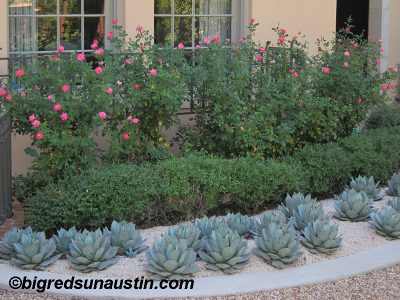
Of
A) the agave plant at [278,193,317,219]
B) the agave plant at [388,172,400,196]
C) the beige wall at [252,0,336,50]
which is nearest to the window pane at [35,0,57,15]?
the beige wall at [252,0,336,50]

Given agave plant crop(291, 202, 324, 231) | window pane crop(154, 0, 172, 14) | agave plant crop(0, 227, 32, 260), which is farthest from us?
window pane crop(154, 0, 172, 14)

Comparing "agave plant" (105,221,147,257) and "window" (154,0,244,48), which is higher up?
"window" (154,0,244,48)

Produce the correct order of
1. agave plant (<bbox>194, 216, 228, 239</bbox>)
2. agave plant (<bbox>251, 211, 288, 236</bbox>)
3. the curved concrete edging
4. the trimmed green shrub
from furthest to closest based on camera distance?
1. the trimmed green shrub
2. agave plant (<bbox>251, 211, 288, 236</bbox>)
3. agave plant (<bbox>194, 216, 228, 239</bbox>)
4. the curved concrete edging

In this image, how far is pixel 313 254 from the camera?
6055 millimetres

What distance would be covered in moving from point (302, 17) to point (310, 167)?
340 cm

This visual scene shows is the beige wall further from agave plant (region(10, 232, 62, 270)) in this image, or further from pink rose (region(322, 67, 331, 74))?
agave plant (region(10, 232, 62, 270))

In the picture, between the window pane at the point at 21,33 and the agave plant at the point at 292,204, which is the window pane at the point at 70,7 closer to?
the window pane at the point at 21,33

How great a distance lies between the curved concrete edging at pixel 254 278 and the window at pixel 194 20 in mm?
4267

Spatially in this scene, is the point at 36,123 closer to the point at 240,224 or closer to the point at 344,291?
the point at 240,224

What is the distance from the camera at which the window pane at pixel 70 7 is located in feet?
28.8

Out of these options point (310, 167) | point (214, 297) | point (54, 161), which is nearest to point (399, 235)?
point (310, 167)

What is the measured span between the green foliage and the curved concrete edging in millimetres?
4541

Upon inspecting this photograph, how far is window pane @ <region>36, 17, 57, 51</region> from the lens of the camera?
867cm

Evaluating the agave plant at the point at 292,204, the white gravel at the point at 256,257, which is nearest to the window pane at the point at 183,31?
the white gravel at the point at 256,257
